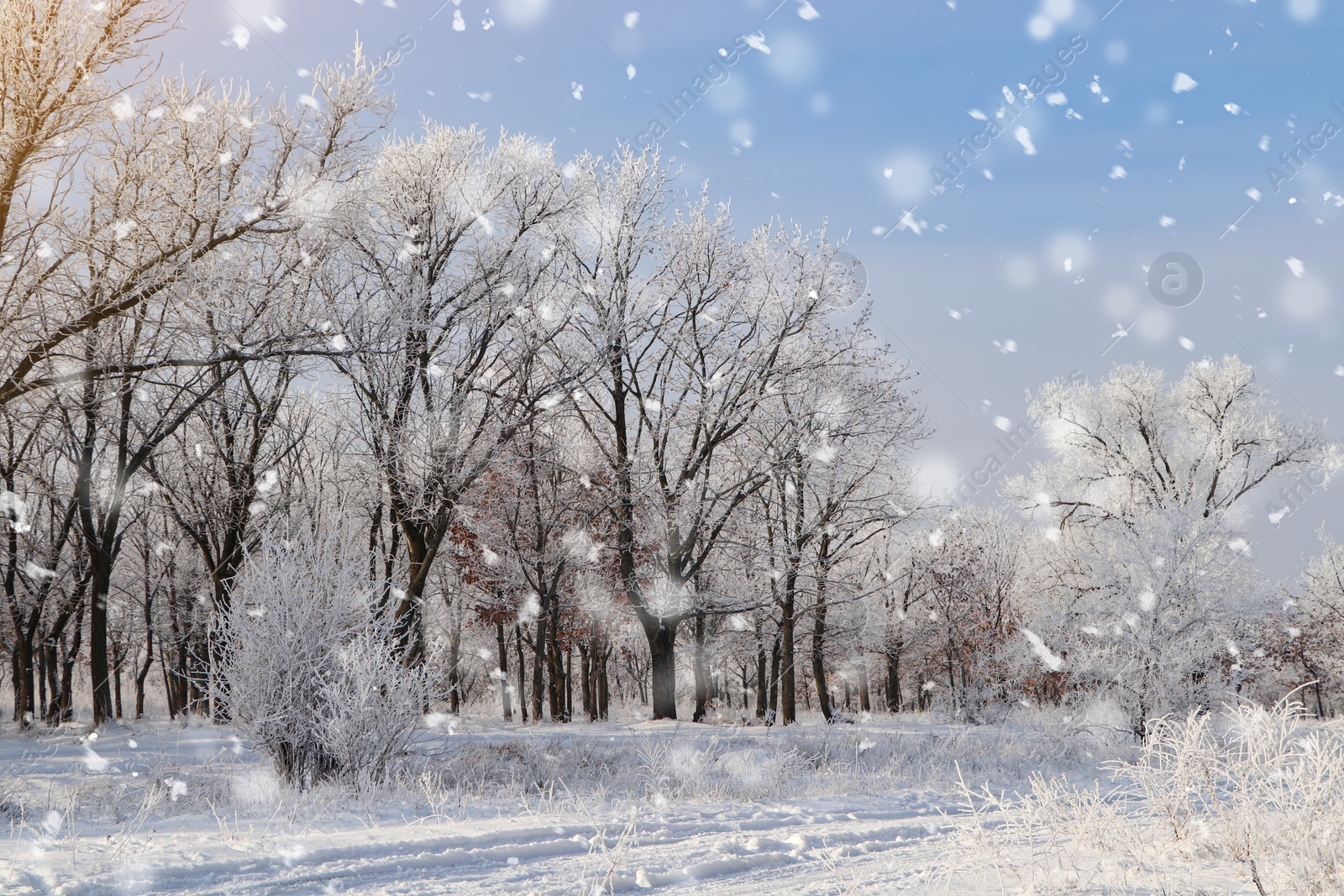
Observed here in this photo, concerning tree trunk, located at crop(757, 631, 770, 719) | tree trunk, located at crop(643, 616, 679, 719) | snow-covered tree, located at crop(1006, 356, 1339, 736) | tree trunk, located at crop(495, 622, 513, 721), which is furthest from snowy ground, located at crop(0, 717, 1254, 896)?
tree trunk, located at crop(495, 622, 513, 721)

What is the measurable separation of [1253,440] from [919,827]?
27.4 metres

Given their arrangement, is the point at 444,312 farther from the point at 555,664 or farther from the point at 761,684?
the point at 761,684

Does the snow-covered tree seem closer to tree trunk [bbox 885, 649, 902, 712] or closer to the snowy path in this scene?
tree trunk [bbox 885, 649, 902, 712]

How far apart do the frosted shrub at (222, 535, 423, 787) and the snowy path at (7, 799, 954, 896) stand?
3232 mm

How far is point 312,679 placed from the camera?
30.2ft

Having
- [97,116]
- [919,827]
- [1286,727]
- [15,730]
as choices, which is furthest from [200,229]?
[15,730]

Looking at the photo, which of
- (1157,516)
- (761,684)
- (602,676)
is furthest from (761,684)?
(1157,516)

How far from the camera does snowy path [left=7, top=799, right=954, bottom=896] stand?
460cm

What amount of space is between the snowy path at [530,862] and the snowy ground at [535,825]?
0.8 inches

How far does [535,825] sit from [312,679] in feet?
13.7

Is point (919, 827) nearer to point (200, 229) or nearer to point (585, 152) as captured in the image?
point (200, 229)

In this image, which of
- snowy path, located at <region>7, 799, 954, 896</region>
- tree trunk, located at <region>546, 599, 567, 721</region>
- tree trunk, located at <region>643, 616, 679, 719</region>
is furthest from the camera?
tree trunk, located at <region>546, 599, 567, 721</region>

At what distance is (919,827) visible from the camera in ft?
22.9

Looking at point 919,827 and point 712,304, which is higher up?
point 712,304
